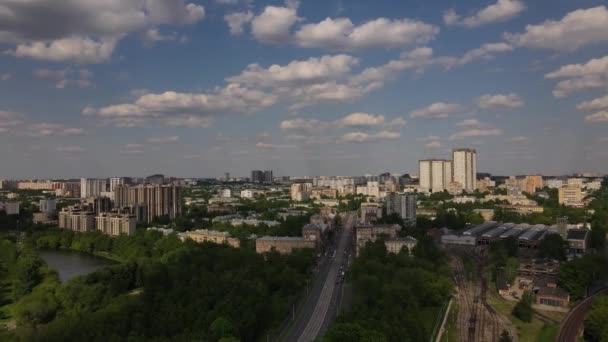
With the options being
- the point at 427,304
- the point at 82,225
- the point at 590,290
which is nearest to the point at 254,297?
the point at 427,304

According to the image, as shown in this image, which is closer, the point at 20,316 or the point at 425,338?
the point at 425,338

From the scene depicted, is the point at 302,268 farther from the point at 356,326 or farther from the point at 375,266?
the point at 356,326

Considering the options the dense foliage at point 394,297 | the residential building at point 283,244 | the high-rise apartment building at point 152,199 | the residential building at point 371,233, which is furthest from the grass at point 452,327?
the high-rise apartment building at point 152,199

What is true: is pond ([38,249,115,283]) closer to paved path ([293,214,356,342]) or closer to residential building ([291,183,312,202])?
paved path ([293,214,356,342])

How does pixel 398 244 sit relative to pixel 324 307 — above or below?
above

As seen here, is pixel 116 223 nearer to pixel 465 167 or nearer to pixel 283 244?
pixel 283 244

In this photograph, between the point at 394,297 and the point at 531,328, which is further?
the point at 531,328

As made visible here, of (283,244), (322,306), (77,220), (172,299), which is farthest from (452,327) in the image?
(77,220)
